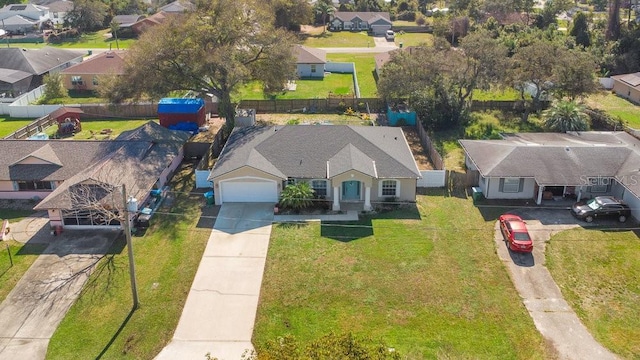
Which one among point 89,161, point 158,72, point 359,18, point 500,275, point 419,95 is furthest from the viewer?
point 359,18

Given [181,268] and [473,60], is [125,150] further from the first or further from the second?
[473,60]

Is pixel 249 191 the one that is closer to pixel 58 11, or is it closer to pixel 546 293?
pixel 546 293

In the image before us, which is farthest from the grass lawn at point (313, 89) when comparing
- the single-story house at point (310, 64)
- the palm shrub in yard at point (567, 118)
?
the palm shrub in yard at point (567, 118)

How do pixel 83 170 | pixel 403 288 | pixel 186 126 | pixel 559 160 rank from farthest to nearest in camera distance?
pixel 186 126
pixel 559 160
pixel 83 170
pixel 403 288

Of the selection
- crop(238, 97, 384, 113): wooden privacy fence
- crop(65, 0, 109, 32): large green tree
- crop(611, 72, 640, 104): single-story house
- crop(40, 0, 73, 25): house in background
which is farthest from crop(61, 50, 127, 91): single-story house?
crop(611, 72, 640, 104): single-story house

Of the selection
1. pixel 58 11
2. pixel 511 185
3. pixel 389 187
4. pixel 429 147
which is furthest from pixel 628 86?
pixel 58 11

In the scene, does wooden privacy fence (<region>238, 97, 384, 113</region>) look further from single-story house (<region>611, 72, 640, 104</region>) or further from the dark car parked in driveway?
single-story house (<region>611, 72, 640, 104</region>)

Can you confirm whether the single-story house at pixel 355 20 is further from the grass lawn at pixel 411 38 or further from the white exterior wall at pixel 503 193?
the white exterior wall at pixel 503 193

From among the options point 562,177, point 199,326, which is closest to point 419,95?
point 562,177
